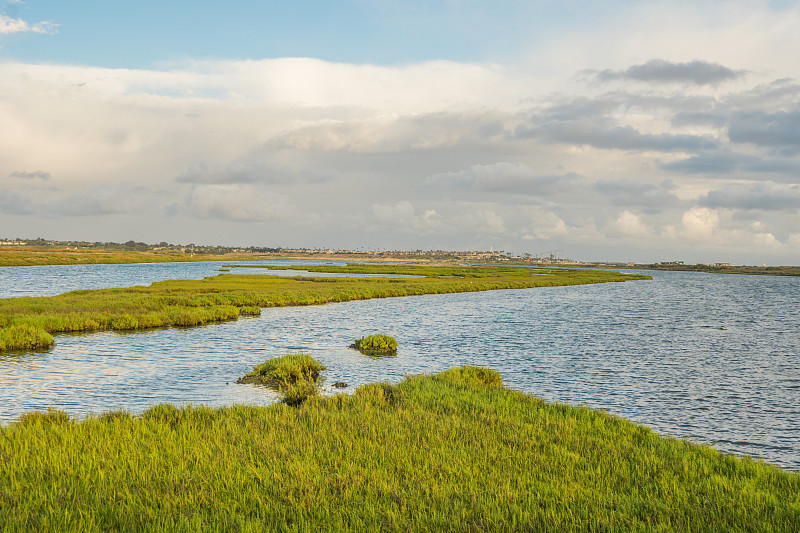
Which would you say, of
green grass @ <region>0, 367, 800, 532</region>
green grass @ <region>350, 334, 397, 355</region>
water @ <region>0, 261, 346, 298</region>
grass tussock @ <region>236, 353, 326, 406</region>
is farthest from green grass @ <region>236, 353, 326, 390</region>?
water @ <region>0, 261, 346, 298</region>

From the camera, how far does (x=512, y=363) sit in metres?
32.2

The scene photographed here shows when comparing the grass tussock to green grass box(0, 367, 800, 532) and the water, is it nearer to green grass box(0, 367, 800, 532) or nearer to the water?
green grass box(0, 367, 800, 532)

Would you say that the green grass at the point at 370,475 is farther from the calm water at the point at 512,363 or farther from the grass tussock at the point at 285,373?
the grass tussock at the point at 285,373

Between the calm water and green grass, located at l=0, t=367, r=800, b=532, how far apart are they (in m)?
5.47

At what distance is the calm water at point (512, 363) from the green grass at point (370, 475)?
5.47 m

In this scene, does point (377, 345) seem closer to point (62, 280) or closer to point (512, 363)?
point (512, 363)

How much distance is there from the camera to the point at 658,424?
19.3 meters

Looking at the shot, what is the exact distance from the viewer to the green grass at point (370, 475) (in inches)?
355

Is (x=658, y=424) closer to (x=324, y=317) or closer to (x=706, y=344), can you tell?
(x=706, y=344)

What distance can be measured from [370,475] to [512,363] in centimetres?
2241

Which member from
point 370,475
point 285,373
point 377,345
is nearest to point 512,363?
point 377,345

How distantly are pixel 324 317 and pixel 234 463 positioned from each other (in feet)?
140

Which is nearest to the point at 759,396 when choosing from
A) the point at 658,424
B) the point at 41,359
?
the point at 658,424

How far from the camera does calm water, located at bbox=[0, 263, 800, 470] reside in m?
20.8
